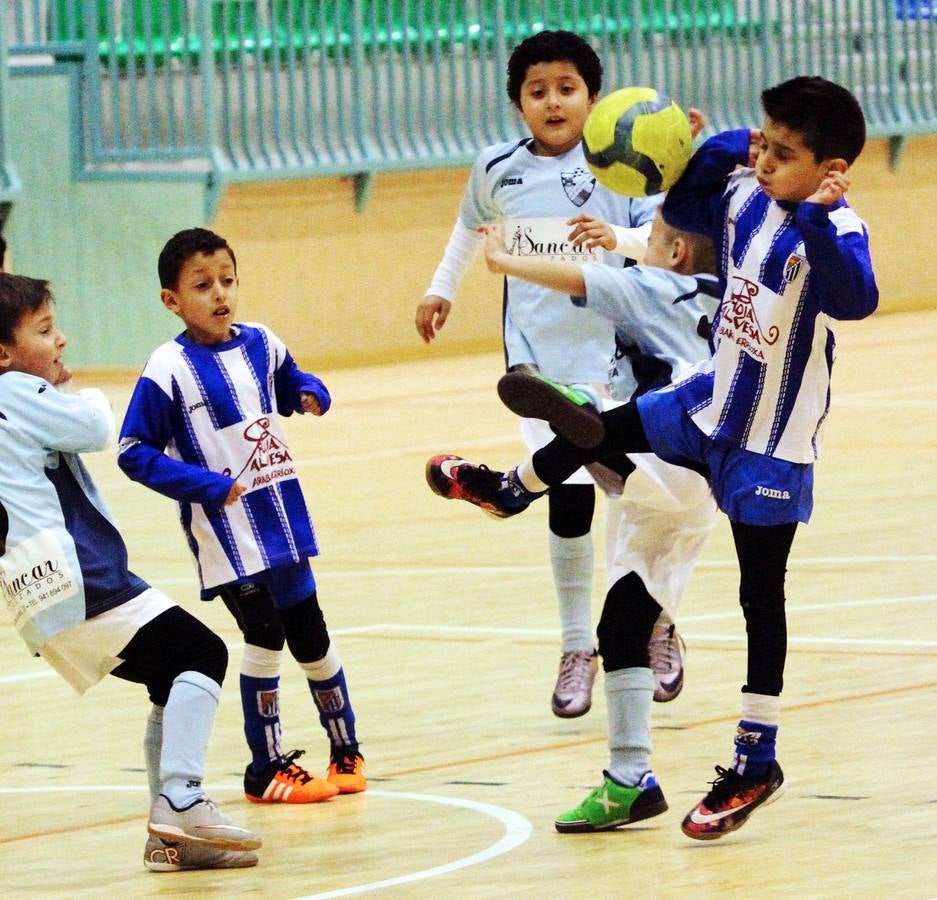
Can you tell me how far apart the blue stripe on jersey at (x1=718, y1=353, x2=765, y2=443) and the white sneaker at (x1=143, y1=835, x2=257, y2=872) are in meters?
1.36

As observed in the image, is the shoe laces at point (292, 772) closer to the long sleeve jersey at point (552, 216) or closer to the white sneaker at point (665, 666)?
the white sneaker at point (665, 666)

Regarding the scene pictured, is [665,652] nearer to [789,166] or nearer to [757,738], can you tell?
[757,738]

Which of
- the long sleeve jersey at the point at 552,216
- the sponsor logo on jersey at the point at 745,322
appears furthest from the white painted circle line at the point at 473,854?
the long sleeve jersey at the point at 552,216

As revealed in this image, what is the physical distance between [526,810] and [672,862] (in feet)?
1.99

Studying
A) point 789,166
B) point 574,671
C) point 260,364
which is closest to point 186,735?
point 260,364

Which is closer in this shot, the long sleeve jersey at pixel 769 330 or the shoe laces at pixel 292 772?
the long sleeve jersey at pixel 769 330

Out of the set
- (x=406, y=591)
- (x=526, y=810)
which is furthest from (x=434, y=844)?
(x=406, y=591)

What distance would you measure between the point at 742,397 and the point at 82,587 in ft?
4.75

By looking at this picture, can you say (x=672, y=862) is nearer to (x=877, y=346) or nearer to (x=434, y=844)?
(x=434, y=844)

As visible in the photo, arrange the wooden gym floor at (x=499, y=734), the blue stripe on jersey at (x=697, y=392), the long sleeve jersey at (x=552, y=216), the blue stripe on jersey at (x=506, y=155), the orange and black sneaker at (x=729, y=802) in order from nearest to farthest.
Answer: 1. the wooden gym floor at (x=499, y=734)
2. the orange and black sneaker at (x=729, y=802)
3. the blue stripe on jersey at (x=697, y=392)
4. the long sleeve jersey at (x=552, y=216)
5. the blue stripe on jersey at (x=506, y=155)

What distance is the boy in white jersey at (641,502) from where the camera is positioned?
16.8ft

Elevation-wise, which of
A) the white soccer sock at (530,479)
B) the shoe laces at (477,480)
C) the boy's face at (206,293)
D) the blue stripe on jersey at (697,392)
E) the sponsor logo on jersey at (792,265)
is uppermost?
the sponsor logo on jersey at (792,265)

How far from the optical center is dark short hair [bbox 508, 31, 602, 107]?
22.1 feet

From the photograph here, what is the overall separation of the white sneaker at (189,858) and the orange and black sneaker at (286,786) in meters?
0.65
